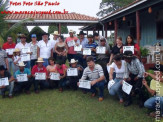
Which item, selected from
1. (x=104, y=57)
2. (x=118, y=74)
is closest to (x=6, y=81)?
(x=104, y=57)

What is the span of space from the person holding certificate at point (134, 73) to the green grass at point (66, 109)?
15.1 inches

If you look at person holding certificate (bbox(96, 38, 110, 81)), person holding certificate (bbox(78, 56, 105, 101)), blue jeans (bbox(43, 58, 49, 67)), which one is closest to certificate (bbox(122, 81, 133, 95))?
person holding certificate (bbox(78, 56, 105, 101))

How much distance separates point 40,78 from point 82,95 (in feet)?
5.09

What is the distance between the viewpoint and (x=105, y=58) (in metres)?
7.09

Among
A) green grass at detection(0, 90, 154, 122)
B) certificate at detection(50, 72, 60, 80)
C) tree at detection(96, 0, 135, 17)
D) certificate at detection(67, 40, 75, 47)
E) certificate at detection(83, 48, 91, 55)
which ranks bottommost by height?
green grass at detection(0, 90, 154, 122)

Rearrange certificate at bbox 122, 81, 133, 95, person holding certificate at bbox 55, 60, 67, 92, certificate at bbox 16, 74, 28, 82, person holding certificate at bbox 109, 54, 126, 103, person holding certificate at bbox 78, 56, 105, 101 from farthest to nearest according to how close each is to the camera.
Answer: person holding certificate at bbox 55, 60, 67, 92, certificate at bbox 16, 74, 28, 82, person holding certificate at bbox 78, 56, 105, 101, person holding certificate at bbox 109, 54, 126, 103, certificate at bbox 122, 81, 133, 95

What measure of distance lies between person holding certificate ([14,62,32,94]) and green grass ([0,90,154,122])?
38 cm

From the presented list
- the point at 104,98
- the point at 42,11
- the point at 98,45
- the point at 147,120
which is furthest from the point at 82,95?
the point at 42,11

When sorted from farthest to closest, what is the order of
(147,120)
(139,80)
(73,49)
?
(73,49)
(139,80)
(147,120)

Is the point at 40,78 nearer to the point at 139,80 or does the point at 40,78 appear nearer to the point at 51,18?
the point at 139,80

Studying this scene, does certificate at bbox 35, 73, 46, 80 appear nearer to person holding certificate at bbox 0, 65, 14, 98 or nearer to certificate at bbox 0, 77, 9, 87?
person holding certificate at bbox 0, 65, 14, 98

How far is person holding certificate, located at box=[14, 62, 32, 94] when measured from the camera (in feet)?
21.9

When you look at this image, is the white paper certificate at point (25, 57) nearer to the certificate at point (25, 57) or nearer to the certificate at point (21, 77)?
the certificate at point (25, 57)

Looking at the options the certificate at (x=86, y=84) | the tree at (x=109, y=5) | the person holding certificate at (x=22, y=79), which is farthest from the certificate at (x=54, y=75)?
the tree at (x=109, y=5)
